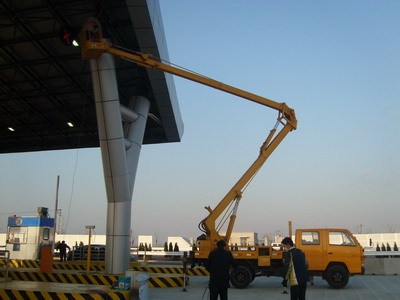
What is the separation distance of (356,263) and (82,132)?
23.2m

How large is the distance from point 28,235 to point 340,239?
62.3ft

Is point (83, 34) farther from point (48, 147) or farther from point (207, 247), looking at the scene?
point (48, 147)

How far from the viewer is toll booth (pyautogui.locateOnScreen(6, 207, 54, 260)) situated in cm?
2622

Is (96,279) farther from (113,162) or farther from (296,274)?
(296,274)

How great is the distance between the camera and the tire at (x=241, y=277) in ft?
49.4

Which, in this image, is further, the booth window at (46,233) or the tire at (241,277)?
the booth window at (46,233)

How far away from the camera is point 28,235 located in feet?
86.7

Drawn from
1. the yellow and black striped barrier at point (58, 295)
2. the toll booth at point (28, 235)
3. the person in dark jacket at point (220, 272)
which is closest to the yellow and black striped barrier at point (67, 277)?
the yellow and black striped barrier at point (58, 295)

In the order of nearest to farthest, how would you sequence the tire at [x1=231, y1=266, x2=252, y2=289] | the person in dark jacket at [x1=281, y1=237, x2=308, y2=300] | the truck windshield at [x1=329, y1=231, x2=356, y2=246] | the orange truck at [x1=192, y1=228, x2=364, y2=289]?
the person in dark jacket at [x1=281, y1=237, x2=308, y2=300], the orange truck at [x1=192, y1=228, x2=364, y2=289], the tire at [x1=231, y1=266, x2=252, y2=289], the truck windshield at [x1=329, y1=231, x2=356, y2=246]

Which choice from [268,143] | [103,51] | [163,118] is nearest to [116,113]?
[103,51]

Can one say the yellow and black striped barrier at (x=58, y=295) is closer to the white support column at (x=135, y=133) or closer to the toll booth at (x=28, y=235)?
the white support column at (x=135, y=133)

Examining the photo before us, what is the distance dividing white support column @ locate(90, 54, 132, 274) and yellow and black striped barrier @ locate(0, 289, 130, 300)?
6.73m

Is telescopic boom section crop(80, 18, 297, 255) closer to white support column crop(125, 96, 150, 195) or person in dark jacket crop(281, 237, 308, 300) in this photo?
white support column crop(125, 96, 150, 195)

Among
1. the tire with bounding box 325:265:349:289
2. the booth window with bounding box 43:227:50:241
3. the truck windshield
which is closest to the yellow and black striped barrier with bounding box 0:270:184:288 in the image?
the tire with bounding box 325:265:349:289
